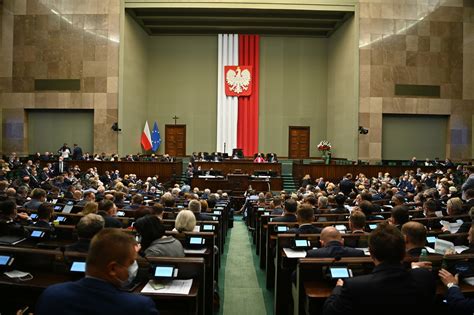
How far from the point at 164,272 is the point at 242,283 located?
8.88 ft

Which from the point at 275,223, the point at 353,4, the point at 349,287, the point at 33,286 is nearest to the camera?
the point at 349,287

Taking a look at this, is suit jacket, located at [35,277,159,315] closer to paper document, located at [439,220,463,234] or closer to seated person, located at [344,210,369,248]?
seated person, located at [344,210,369,248]

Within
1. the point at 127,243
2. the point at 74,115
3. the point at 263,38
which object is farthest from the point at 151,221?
the point at 263,38

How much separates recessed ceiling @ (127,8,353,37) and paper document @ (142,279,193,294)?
1852 centimetres

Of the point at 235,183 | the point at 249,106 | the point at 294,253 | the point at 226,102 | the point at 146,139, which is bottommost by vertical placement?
the point at 235,183

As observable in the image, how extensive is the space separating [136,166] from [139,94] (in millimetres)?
6044

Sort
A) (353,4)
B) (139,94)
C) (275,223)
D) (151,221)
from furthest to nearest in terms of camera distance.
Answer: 1. (139,94)
2. (353,4)
3. (275,223)
4. (151,221)

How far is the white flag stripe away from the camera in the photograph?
74.4ft

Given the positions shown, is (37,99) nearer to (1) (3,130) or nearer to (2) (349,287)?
(1) (3,130)

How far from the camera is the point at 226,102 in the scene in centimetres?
2286

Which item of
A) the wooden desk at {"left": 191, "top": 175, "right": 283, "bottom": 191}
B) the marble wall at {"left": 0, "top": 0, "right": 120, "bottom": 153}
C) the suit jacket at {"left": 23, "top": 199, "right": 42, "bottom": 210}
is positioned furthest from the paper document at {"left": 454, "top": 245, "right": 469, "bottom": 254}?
the marble wall at {"left": 0, "top": 0, "right": 120, "bottom": 153}

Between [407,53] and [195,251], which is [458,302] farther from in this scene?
[407,53]

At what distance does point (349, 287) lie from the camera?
2223 mm

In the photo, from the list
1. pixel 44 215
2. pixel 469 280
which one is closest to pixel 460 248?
pixel 469 280
